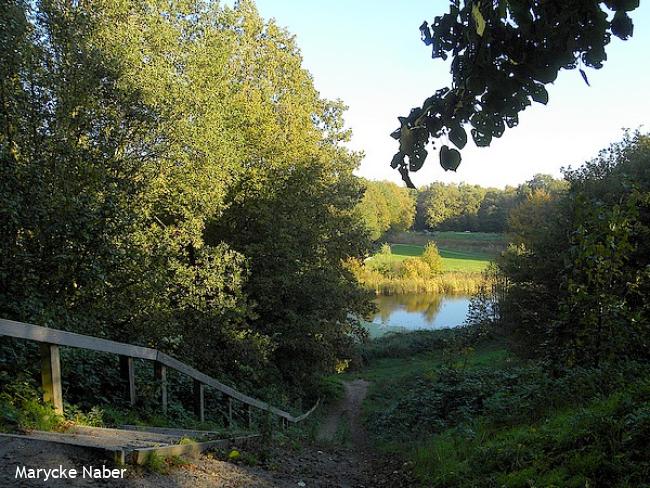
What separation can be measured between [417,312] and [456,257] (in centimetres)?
3249

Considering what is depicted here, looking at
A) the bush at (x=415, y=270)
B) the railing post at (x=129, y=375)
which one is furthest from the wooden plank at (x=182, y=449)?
the bush at (x=415, y=270)

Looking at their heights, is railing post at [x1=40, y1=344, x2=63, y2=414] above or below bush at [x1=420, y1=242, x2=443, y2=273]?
above

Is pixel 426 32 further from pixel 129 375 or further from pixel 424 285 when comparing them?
pixel 424 285

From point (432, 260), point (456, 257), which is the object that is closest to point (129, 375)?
point (432, 260)

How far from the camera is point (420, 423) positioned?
9000mm

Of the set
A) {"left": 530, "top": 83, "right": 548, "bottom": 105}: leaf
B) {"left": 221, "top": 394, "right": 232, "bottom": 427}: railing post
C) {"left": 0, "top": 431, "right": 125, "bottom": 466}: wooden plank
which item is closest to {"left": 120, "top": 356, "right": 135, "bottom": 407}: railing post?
{"left": 0, "top": 431, "right": 125, "bottom": 466}: wooden plank

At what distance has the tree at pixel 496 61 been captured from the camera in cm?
232

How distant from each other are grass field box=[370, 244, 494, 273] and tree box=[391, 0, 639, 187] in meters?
55.3

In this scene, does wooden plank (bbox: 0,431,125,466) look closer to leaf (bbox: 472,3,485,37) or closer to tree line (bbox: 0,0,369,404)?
tree line (bbox: 0,0,369,404)

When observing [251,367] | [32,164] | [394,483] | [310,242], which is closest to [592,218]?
[394,483]

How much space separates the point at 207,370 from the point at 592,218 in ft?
28.7

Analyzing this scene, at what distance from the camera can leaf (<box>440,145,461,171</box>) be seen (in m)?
2.45

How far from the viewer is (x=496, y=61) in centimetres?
246

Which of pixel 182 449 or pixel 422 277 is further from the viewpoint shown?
pixel 422 277
